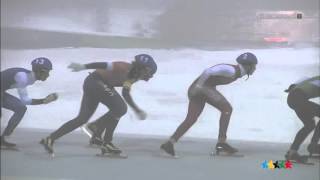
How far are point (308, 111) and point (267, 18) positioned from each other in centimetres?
76

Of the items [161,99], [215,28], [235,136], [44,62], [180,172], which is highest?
[215,28]

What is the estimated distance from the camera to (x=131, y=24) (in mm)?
3697

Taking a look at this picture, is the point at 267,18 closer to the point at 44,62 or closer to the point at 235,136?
the point at 235,136

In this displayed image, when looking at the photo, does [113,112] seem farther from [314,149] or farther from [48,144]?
[314,149]

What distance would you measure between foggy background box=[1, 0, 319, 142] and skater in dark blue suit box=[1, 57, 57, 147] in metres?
0.05

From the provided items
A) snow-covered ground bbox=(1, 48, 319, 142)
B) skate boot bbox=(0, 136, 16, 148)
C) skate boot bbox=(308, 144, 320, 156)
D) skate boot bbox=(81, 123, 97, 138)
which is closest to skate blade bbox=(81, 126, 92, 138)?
skate boot bbox=(81, 123, 97, 138)

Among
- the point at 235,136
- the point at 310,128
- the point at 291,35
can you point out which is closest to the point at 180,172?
the point at 235,136

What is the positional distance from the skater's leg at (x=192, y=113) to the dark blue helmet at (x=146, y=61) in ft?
1.28

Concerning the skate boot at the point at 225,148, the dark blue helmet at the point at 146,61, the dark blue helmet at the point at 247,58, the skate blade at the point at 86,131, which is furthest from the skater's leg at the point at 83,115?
the dark blue helmet at the point at 247,58

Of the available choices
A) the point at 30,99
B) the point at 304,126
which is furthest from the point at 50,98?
the point at 304,126

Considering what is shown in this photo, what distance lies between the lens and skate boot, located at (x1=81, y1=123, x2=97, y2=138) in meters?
3.77

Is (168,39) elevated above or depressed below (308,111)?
above

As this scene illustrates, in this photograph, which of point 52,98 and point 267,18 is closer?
point 267,18

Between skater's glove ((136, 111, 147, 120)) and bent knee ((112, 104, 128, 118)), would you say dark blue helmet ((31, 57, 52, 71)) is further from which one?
skater's glove ((136, 111, 147, 120))
